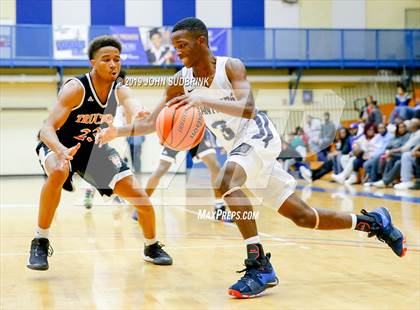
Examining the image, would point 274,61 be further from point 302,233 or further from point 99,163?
point 99,163

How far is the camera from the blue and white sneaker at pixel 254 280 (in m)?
3.92

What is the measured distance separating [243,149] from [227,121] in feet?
0.85

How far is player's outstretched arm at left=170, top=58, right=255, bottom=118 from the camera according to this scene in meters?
3.80

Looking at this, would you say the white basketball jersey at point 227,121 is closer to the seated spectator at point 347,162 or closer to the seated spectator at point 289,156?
the seated spectator at point 347,162

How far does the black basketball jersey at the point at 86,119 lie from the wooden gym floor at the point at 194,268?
970mm

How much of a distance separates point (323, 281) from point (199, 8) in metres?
15.9

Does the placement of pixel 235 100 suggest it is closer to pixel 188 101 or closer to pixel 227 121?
pixel 227 121

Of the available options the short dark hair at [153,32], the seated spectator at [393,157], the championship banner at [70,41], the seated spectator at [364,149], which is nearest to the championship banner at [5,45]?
the championship banner at [70,41]

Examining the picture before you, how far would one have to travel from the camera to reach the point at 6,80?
19719 millimetres

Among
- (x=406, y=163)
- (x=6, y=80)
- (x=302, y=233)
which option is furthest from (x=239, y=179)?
(x=6, y=80)

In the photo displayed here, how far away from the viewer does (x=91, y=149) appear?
16.4ft

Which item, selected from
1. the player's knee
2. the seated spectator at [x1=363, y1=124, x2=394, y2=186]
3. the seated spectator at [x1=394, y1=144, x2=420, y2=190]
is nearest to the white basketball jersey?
the player's knee

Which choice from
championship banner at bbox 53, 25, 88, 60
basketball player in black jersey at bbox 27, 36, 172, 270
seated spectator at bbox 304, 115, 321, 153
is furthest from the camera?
championship banner at bbox 53, 25, 88, 60

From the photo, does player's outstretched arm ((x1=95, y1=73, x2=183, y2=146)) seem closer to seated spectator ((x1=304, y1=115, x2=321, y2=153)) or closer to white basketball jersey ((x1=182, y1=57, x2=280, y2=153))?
white basketball jersey ((x1=182, y1=57, x2=280, y2=153))
